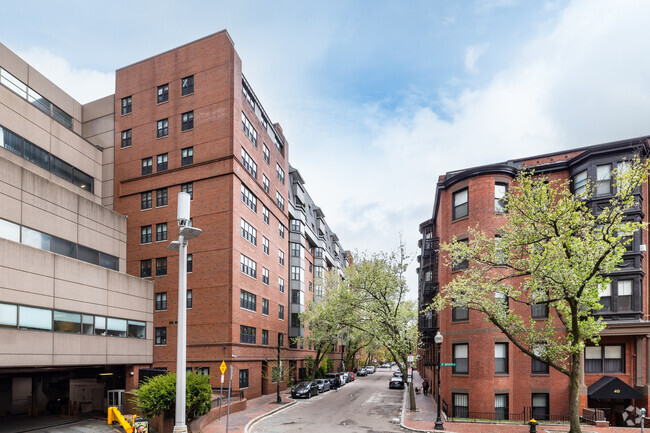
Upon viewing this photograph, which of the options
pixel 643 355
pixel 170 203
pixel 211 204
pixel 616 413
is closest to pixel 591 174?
pixel 643 355

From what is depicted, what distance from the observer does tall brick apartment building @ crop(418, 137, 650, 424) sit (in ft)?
83.7

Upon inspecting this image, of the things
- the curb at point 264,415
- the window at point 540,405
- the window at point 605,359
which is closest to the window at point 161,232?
the curb at point 264,415

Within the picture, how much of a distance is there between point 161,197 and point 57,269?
1307cm

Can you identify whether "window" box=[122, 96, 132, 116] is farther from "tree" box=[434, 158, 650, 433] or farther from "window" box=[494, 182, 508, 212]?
"tree" box=[434, 158, 650, 433]

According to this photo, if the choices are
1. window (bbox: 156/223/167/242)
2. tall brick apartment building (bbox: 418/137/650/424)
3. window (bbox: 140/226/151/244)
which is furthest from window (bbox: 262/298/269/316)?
tall brick apartment building (bbox: 418/137/650/424)

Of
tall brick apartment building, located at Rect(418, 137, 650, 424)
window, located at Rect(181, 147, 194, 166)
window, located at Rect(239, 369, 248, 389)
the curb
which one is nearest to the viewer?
the curb

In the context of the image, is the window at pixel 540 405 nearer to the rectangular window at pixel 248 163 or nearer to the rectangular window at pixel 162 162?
the rectangular window at pixel 248 163

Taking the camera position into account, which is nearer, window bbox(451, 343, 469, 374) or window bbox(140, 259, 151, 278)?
window bbox(451, 343, 469, 374)

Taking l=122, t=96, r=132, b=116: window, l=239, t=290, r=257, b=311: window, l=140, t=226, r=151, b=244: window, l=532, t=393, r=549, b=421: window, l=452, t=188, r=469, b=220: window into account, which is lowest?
l=532, t=393, r=549, b=421: window

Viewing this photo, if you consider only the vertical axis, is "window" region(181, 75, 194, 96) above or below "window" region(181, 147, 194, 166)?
above

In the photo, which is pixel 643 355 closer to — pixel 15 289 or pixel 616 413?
pixel 616 413

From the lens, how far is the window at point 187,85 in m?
38.4

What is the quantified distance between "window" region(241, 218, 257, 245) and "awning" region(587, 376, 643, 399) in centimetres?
2614

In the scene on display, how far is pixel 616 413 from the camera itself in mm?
26094
